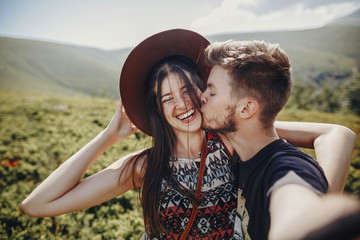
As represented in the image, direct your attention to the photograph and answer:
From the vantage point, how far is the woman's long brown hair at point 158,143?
73.8 inches

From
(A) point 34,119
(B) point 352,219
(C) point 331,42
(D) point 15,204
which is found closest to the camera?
(B) point 352,219

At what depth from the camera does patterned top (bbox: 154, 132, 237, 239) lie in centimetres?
181

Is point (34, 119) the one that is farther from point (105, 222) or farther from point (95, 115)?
point (105, 222)

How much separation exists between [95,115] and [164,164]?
787 cm

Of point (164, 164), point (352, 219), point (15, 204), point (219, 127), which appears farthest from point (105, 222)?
point (352, 219)

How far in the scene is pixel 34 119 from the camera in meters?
8.02

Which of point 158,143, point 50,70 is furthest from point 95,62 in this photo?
point 158,143

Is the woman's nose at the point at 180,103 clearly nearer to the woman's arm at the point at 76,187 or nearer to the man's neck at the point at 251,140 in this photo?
the man's neck at the point at 251,140

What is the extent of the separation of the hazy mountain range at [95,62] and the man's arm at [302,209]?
182 feet

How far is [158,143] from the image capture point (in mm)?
2271

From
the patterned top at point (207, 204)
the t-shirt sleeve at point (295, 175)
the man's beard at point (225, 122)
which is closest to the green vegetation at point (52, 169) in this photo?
the t-shirt sleeve at point (295, 175)

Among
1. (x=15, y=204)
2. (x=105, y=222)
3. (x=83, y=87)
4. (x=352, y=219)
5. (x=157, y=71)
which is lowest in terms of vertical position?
(x=83, y=87)

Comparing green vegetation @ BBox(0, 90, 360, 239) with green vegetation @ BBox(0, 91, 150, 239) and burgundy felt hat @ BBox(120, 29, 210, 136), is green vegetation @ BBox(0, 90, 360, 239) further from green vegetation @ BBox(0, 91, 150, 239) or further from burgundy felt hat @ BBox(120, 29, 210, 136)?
burgundy felt hat @ BBox(120, 29, 210, 136)

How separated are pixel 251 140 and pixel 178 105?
0.88m
